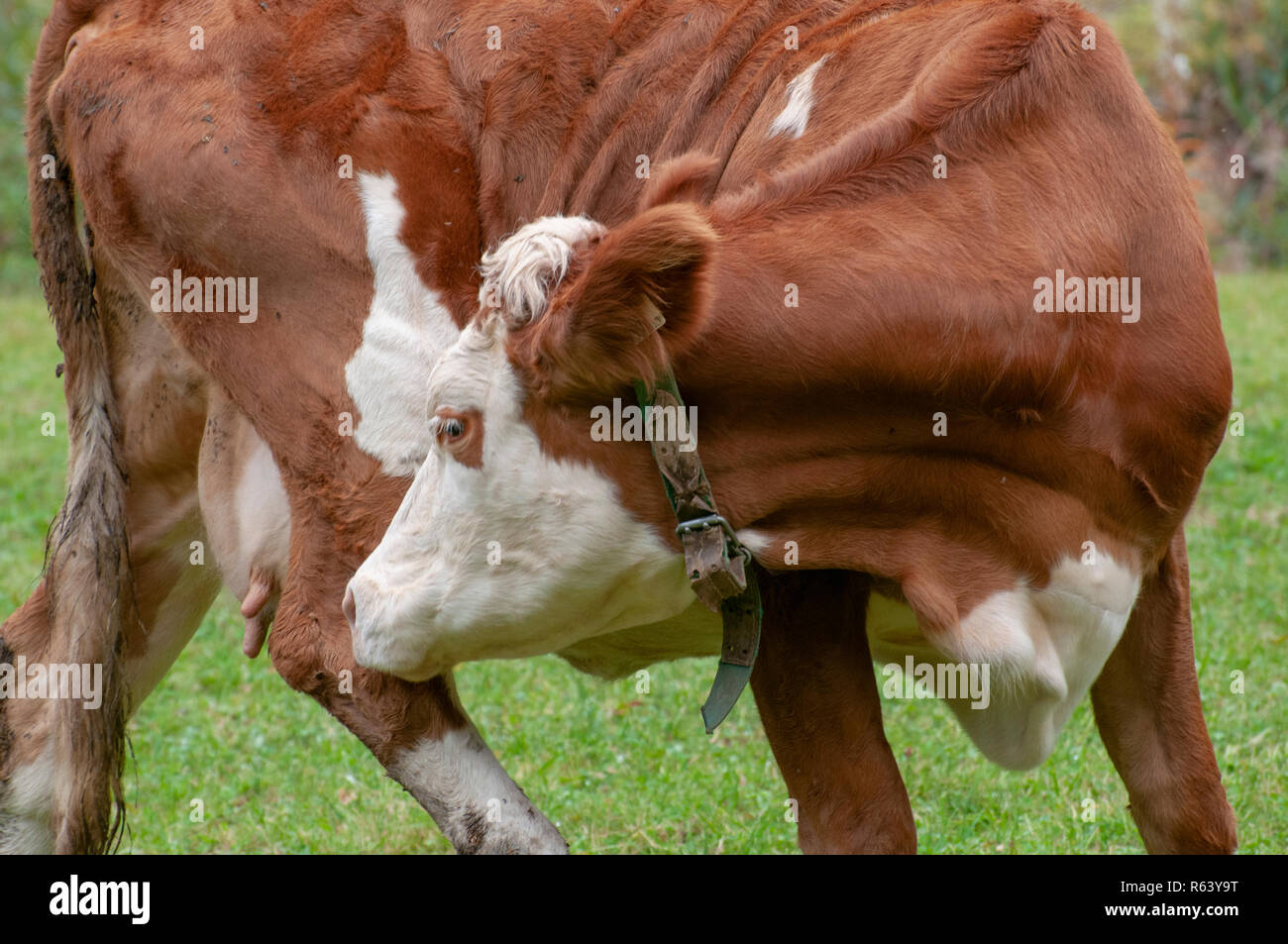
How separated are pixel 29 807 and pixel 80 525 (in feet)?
2.55

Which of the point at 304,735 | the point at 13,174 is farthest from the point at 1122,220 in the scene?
the point at 13,174

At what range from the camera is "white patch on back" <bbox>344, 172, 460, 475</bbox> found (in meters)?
3.71

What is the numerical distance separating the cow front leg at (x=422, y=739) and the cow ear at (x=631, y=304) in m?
1.10

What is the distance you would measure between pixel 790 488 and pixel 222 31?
6.48 ft

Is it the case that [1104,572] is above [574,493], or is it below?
below

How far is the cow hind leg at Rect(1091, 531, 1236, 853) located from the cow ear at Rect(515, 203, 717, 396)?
1.40 metres

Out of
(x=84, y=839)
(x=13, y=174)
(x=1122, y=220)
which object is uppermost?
(x=13, y=174)

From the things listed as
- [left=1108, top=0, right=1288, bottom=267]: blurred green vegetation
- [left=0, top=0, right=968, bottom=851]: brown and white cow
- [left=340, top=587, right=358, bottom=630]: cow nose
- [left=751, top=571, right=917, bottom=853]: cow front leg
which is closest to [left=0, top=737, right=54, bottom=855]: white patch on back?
[left=0, top=0, right=968, bottom=851]: brown and white cow

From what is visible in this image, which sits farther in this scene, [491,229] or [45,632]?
[45,632]

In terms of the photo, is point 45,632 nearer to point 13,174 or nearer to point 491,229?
point 491,229

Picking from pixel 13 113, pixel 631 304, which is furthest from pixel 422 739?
pixel 13 113

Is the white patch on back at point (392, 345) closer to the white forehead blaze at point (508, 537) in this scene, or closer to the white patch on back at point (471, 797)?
the white forehead blaze at point (508, 537)

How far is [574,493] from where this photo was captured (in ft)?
9.90

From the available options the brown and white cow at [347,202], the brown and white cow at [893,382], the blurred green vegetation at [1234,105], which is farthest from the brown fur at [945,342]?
the blurred green vegetation at [1234,105]
